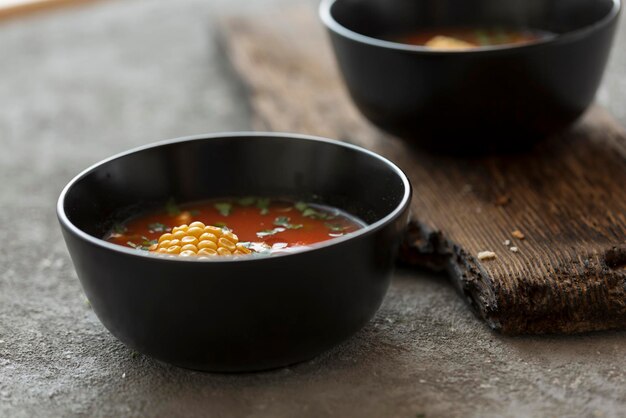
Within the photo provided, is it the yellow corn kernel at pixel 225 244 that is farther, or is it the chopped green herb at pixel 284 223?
the chopped green herb at pixel 284 223

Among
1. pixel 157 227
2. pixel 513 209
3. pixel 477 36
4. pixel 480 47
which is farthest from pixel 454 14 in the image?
pixel 157 227

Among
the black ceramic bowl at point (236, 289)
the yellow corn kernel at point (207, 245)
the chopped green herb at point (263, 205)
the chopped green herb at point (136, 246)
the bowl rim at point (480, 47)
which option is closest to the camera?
the black ceramic bowl at point (236, 289)

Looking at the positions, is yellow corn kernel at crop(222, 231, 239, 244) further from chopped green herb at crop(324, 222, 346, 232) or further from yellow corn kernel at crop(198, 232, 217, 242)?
chopped green herb at crop(324, 222, 346, 232)

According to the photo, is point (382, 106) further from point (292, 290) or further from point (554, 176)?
point (292, 290)

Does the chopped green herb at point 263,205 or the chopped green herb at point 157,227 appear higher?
the chopped green herb at point 157,227

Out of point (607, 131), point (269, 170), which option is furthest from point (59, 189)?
point (607, 131)

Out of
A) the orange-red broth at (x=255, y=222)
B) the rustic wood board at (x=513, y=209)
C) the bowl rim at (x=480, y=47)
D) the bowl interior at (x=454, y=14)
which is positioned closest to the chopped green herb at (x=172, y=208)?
the orange-red broth at (x=255, y=222)

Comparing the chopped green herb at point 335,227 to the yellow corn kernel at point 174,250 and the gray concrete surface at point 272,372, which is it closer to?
the gray concrete surface at point 272,372
